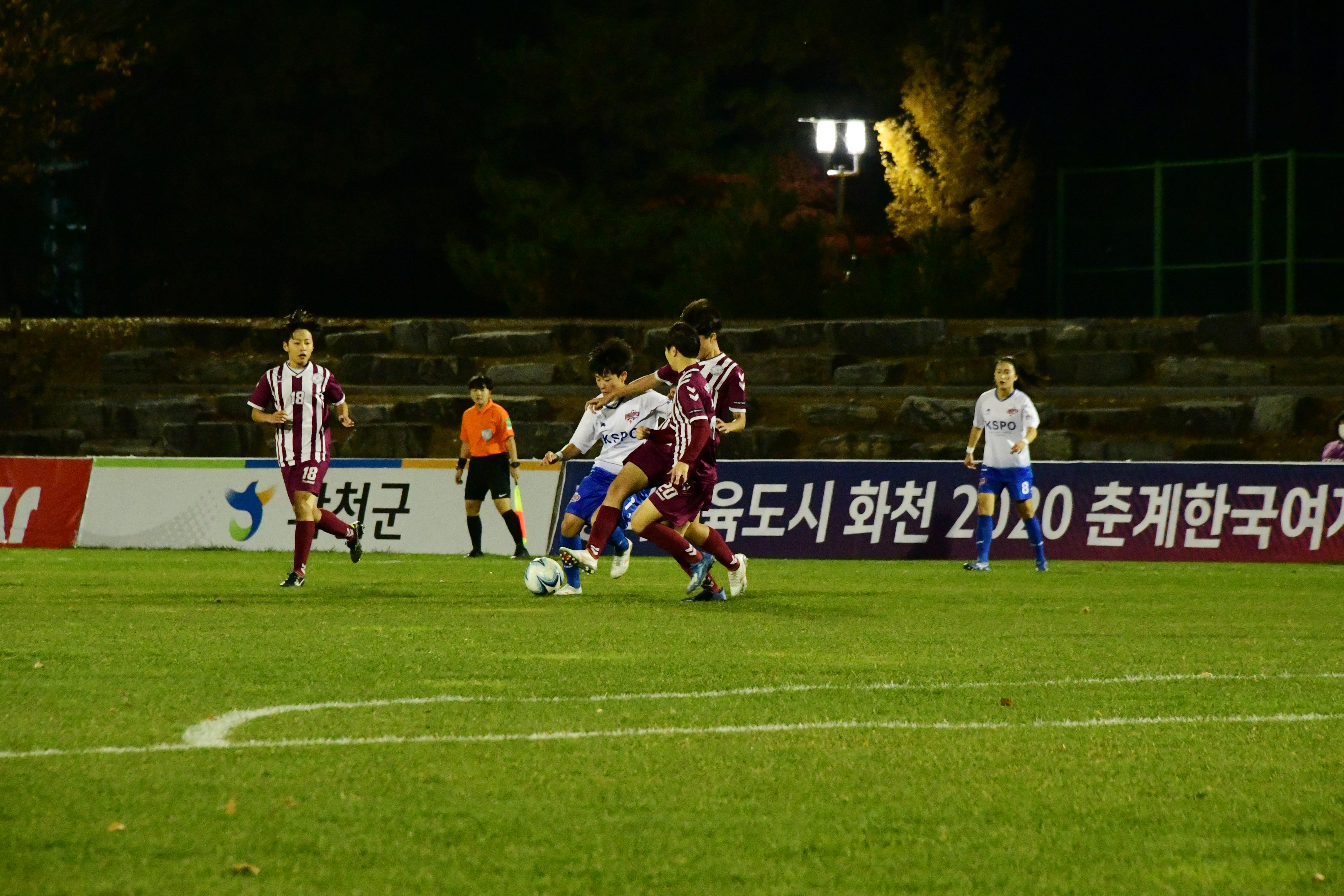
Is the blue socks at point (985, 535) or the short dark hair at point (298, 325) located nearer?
the short dark hair at point (298, 325)

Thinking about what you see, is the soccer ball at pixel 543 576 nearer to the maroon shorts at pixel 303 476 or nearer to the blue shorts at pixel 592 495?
the blue shorts at pixel 592 495

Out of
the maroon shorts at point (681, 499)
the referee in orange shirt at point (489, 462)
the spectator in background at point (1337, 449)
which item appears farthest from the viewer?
the spectator in background at point (1337, 449)

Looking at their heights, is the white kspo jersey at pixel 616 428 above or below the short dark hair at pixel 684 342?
below

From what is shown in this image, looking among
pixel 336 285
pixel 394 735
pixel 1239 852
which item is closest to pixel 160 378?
pixel 336 285

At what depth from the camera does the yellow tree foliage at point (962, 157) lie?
3556 cm

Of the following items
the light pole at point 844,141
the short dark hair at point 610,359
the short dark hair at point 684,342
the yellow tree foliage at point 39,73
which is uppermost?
the yellow tree foliage at point 39,73

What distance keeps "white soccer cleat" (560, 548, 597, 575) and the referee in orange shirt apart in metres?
5.90

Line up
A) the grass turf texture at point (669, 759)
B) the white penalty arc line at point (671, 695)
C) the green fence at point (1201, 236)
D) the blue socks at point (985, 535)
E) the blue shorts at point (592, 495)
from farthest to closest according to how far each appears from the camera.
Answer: the green fence at point (1201, 236) < the blue socks at point (985, 535) < the blue shorts at point (592, 495) < the white penalty arc line at point (671, 695) < the grass turf texture at point (669, 759)

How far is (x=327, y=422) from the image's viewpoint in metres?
14.5

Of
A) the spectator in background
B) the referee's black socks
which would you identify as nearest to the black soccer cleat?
the referee's black socks

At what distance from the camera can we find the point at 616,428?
48.6 ft

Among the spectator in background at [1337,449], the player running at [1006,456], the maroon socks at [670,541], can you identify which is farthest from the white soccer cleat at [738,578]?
the spectator in background at [1337,449]

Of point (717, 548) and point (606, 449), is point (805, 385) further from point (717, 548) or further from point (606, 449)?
point (717, 548)

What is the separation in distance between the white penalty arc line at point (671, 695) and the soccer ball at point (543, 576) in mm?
5130
